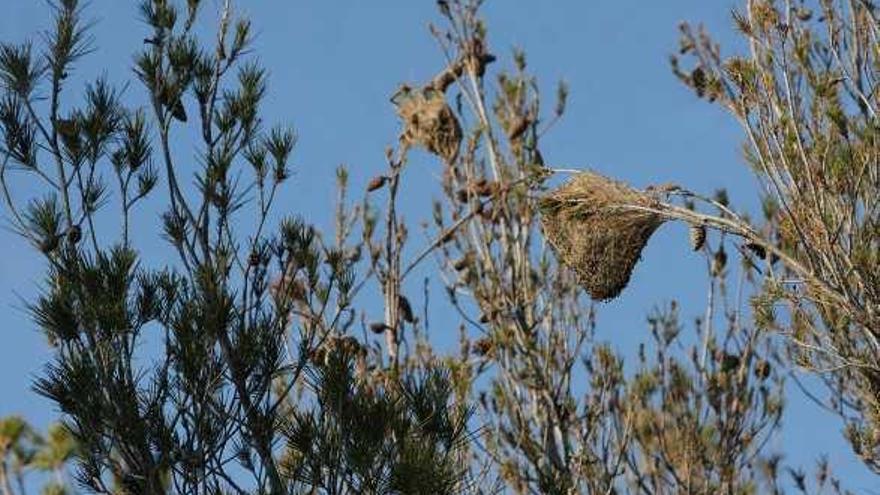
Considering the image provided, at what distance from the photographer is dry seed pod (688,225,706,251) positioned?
651 cm

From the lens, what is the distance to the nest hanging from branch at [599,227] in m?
6.41

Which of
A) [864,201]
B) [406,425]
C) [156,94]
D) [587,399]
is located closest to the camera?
[406,425]

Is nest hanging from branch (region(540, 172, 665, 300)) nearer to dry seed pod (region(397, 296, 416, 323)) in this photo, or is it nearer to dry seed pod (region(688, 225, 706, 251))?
dry seed pod (region(688, 225, 706, 251))

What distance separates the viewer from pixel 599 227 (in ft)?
21.5

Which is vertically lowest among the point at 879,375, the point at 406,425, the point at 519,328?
the point at 406,425

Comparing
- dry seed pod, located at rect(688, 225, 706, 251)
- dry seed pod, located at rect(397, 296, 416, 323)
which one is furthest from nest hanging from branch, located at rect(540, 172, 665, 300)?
dry seed pod, located at rect(397, 296, 416, 323)

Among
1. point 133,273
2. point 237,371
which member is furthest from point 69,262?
point 237,371

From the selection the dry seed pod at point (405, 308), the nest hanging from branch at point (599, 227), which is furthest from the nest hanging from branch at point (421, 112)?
the nest hanging from branch at point (599, 227)

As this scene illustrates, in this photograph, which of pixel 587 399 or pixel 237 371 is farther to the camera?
pixel 587 399

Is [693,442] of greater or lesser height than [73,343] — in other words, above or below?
above

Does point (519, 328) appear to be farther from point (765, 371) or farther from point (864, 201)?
point (864, 201)

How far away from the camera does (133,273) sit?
5766 millimetres

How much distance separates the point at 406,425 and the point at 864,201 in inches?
108

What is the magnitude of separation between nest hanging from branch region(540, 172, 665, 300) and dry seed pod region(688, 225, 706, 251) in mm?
166
